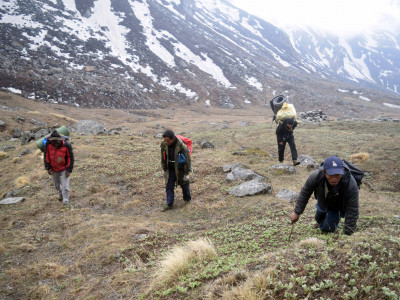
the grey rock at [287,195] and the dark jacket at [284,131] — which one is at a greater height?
the dark jacket at [284,131]

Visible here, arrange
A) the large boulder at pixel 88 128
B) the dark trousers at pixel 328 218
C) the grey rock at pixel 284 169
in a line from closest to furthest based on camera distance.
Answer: the dark trousers at pixel 328 218
the grey rock at pixel 284 169
the large boulder at pixel 88 128

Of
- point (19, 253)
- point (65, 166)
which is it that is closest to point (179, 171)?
point (65, 166)

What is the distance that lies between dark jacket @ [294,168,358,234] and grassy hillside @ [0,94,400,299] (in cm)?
29

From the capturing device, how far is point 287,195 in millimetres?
7379

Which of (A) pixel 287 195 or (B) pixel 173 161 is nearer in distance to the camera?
(B) pixel 173 161

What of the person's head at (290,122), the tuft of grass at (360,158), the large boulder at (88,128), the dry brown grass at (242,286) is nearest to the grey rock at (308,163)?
the tuft of grass at (360,158)

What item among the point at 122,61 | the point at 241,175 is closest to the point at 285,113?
the point at 241,175

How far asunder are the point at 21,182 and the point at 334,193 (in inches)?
433

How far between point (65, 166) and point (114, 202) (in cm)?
193

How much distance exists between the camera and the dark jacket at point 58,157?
744cm

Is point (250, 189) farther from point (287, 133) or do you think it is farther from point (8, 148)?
point (8, 148)

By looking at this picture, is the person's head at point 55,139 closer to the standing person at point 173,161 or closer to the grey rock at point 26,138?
the standing person at point 173,161

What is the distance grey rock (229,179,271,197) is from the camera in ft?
25.7

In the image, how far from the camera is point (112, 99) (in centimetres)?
4078
